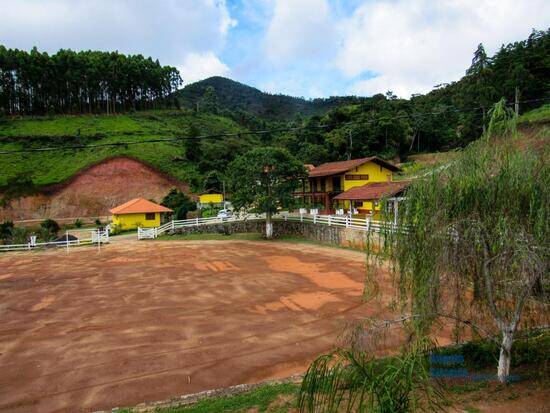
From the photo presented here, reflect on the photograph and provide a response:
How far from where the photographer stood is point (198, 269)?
1962cm

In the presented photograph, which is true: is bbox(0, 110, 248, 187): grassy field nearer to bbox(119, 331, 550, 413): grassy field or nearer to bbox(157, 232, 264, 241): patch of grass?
bbox(157, 232, 264, 241): patch of grass

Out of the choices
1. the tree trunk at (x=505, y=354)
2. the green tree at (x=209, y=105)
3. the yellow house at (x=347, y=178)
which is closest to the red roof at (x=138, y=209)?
the yellow house at (x=347, y=178)

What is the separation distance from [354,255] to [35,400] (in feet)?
55.9

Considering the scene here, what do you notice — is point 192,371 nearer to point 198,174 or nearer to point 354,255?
point 354,255

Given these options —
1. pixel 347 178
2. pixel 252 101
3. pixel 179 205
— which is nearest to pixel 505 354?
pixel 347 178

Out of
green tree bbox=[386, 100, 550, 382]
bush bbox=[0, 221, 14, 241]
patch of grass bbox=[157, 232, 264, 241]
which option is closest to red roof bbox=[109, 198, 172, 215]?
patch of grass bbox=[157, 232, 264, 241]

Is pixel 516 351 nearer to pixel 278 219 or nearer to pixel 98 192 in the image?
pixel 278 219

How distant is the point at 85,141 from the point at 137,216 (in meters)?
32.9

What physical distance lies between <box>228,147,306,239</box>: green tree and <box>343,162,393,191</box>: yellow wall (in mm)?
5708

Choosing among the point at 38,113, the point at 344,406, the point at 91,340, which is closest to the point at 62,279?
the point at 91,340

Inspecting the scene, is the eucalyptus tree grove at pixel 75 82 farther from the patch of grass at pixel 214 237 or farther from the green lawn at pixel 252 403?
the green lawn at pixel 252 403

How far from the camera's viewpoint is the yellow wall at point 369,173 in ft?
111

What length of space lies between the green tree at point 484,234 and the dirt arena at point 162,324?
5.40 ft

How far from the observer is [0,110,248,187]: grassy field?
55562mm
